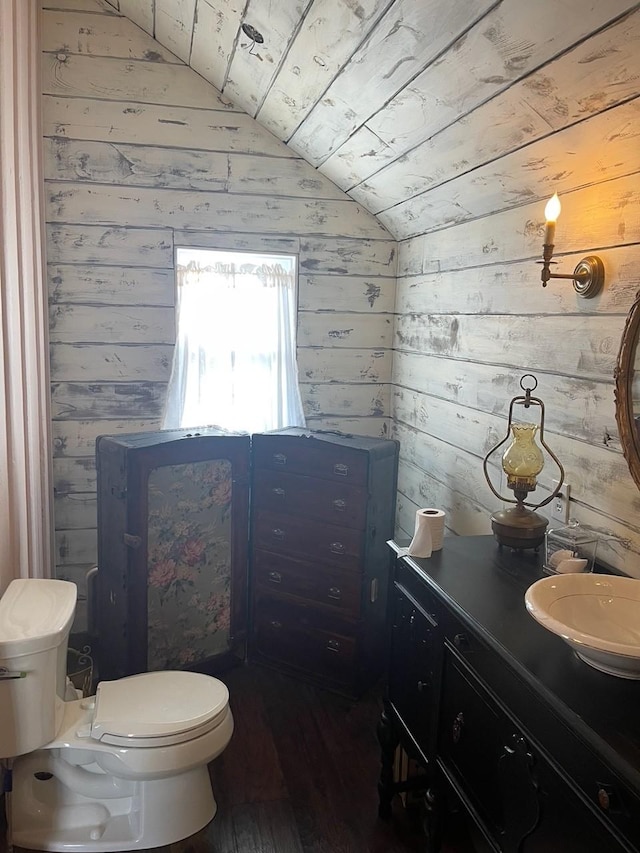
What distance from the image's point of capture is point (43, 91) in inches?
110

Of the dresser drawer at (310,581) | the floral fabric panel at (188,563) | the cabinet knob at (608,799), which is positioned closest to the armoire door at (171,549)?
the floral fabric panel at (188,563)

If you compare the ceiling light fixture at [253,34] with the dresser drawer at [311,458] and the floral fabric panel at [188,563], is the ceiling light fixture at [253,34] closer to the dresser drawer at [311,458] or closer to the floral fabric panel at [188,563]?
the dresser drawer at [311,458]

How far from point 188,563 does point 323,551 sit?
558 millimetres

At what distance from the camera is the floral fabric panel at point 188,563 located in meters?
2.68

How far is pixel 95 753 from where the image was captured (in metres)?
1.91

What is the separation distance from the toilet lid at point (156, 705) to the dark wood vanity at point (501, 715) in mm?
556

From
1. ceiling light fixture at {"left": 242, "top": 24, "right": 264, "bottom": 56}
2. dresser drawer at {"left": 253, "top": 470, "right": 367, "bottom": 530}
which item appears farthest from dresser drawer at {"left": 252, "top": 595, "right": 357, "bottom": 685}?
ceiling light fixture at {"left": 242, "top": 24, "right": 264, "bottom": 56}

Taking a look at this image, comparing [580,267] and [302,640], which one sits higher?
[580,267]

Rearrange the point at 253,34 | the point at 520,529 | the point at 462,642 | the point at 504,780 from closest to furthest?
1. the point at 504,780
2. the point at 462,642
3. the point at 520,529
4. the point at 253,34

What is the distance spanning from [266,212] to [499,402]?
1.48m

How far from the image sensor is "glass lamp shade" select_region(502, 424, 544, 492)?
6.28ft

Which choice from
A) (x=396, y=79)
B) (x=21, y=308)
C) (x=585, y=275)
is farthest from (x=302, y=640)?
(x=396, y=79)

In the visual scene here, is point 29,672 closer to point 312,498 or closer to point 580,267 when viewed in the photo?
point 312,498

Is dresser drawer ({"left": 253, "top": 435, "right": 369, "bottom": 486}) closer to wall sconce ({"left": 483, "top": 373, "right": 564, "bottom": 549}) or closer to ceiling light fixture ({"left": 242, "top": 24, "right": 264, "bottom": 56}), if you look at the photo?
wall sconce ({"left": 483, "top": 373, "right": 564, "bottom": 549})
